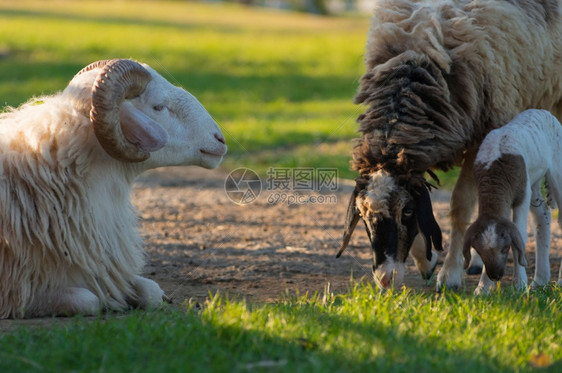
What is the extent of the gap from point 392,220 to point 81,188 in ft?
6.38

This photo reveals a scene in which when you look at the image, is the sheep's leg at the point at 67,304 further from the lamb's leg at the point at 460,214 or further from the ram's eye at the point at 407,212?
the lamb's leg at the point at 460,214

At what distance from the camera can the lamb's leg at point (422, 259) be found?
5.96 metres

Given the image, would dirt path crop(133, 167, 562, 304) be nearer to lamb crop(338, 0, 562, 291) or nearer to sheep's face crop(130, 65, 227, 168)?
lamb crop(338, 0, 562, 291)

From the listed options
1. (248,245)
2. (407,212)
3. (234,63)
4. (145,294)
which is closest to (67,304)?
(145,294)

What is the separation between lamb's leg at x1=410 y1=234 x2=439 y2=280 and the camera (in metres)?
5.96

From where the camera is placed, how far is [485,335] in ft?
13.5

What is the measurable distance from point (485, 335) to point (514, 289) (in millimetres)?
1044

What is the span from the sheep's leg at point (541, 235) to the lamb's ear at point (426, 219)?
93 cm

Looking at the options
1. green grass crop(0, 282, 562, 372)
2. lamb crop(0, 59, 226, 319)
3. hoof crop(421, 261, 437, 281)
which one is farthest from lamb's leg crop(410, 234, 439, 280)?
lamb crop(0, 59, 226, 319)

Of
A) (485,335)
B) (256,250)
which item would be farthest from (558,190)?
(256,250)

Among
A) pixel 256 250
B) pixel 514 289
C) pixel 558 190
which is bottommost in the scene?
pixel 256 250

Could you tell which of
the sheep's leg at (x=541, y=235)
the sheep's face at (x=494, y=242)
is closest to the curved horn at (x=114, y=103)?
the sheep's face at (x=494, y=242)

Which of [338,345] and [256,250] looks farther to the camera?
[256,250]

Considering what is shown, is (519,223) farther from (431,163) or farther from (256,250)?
(256,250)
